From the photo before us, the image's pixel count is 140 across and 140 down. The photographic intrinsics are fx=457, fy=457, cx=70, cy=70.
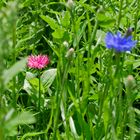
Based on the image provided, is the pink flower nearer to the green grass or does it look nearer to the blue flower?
the green grass

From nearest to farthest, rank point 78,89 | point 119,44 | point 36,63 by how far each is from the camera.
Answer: point 119,44 → point 78,89 → point 36,63

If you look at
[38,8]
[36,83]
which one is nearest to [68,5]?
[36,83]

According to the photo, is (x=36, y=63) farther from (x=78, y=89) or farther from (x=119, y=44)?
(x=119, y=44)

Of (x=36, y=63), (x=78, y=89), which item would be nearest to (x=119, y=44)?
(x=78, y=89)

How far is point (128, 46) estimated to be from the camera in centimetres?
99

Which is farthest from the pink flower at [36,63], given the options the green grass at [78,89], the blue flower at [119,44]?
the blue flower at [119,44]

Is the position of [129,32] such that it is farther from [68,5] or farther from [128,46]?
[68,5]

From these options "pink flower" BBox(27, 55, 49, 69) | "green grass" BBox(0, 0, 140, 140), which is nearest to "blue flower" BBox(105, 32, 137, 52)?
"green grass" BBox(0, 0, 140, 140)

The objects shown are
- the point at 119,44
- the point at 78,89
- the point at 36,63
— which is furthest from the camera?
the point at 36,63

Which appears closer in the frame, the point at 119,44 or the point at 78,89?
the point at 119,44

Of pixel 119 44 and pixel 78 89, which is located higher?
pixel 119 44

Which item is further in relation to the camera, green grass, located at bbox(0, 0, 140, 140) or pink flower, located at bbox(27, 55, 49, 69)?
pink flower, located at bbox(27, 55, 49, 69)

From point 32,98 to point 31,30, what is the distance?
0.57m

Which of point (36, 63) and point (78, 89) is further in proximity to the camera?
point (36, 63)
